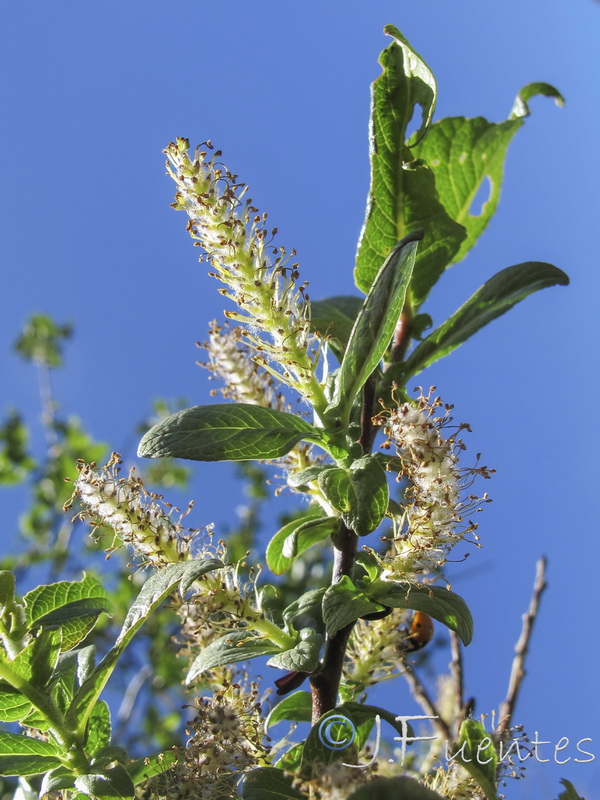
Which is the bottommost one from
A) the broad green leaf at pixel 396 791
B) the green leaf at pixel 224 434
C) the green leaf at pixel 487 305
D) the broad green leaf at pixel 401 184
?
the broad green leaf at pixel 396 791

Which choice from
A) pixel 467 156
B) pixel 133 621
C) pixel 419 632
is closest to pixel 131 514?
pixel 133 621

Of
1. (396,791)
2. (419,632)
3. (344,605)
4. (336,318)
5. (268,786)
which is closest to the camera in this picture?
(396,791)

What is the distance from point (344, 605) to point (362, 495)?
5.3 inches

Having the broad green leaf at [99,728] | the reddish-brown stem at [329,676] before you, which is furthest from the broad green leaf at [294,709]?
the broad green leaf at [99,728]

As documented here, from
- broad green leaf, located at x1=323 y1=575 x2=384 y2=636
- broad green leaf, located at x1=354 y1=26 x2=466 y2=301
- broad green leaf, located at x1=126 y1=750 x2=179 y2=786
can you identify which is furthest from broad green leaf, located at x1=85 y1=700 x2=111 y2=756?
broad green leaf, located at x1=354 y1=26 x2=466 y2=301

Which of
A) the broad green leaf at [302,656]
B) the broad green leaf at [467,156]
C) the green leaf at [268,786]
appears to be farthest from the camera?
the broad green leaf at [467,156]

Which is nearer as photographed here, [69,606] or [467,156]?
[69,606]

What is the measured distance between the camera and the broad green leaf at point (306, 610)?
1140 mm

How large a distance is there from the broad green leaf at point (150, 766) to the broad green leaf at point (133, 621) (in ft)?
0.31

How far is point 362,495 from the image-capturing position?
3.39 feet

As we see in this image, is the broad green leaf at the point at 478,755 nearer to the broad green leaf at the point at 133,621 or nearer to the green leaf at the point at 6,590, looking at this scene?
the broad green leaf at the point at 133,621

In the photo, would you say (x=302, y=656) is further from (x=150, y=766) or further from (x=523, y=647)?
(x=523, y=647)

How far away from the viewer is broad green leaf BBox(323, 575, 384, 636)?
1.00 meters

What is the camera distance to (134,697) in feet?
9.04
